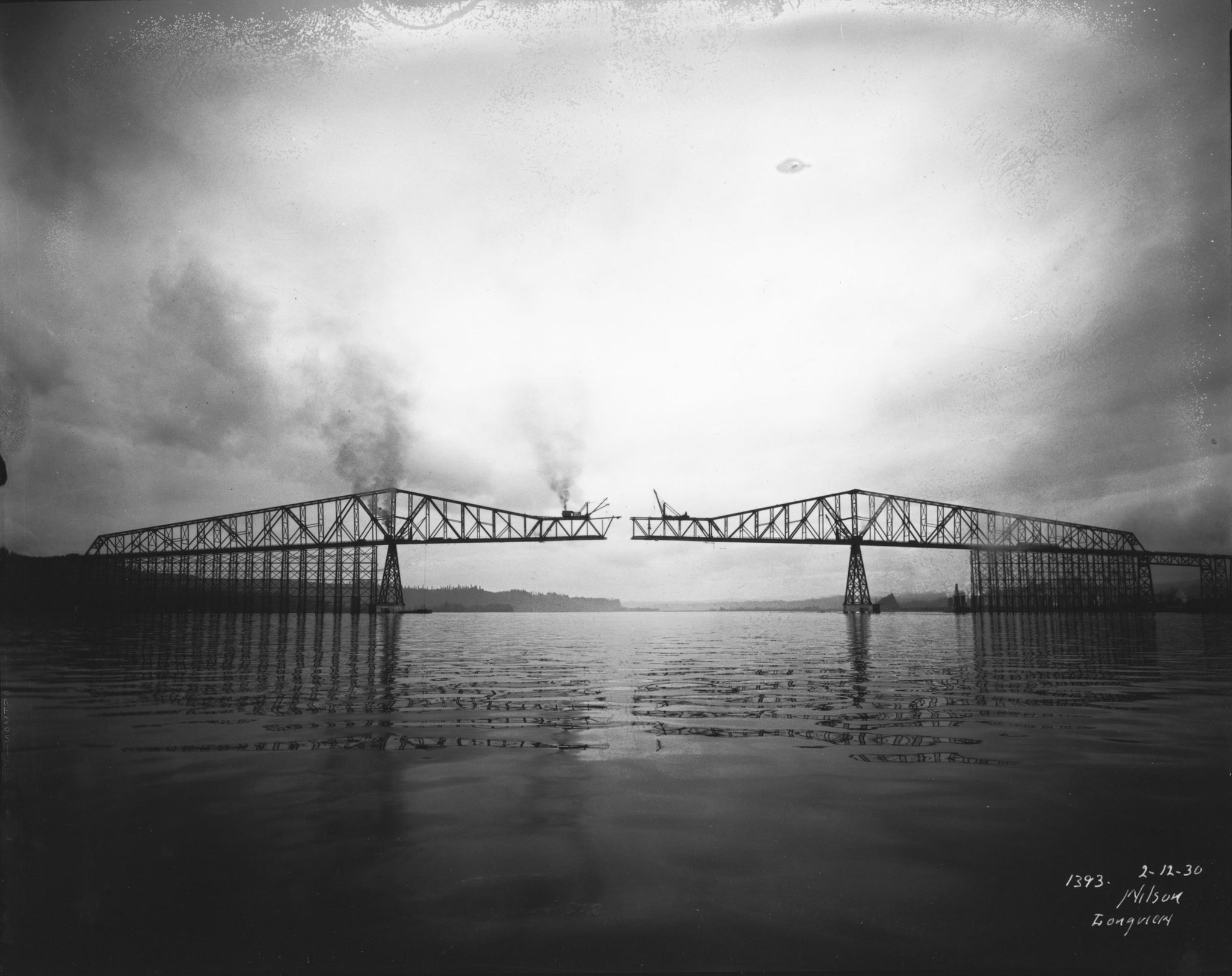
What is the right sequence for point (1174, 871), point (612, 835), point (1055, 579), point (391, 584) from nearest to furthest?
point (1174, 871) < point (612, 835) < point (391, 584) < point (1055, 579)

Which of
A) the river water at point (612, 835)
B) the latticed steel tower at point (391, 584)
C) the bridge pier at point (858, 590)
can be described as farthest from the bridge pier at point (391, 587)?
the river water at point (612, 835)

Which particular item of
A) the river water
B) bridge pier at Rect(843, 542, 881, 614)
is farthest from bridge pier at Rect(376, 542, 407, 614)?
the river water

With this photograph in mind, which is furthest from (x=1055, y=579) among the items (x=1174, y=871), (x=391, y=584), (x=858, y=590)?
(x=1174, y=871)

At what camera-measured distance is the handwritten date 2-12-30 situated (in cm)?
450

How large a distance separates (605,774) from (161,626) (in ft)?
153

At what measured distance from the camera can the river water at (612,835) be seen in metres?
3.56

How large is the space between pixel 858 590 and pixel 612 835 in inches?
3810

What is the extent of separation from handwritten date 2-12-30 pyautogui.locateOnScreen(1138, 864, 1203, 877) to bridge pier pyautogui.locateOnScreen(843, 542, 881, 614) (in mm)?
89635

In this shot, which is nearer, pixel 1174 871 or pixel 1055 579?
pixel 1174 871

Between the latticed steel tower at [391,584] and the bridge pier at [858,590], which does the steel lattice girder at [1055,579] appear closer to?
the bridge pier at [858,590]

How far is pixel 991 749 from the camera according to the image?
742 cm

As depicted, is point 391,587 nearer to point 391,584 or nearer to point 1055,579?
point 391,584

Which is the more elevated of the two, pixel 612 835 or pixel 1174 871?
pixel 612 835

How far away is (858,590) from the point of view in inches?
3772
